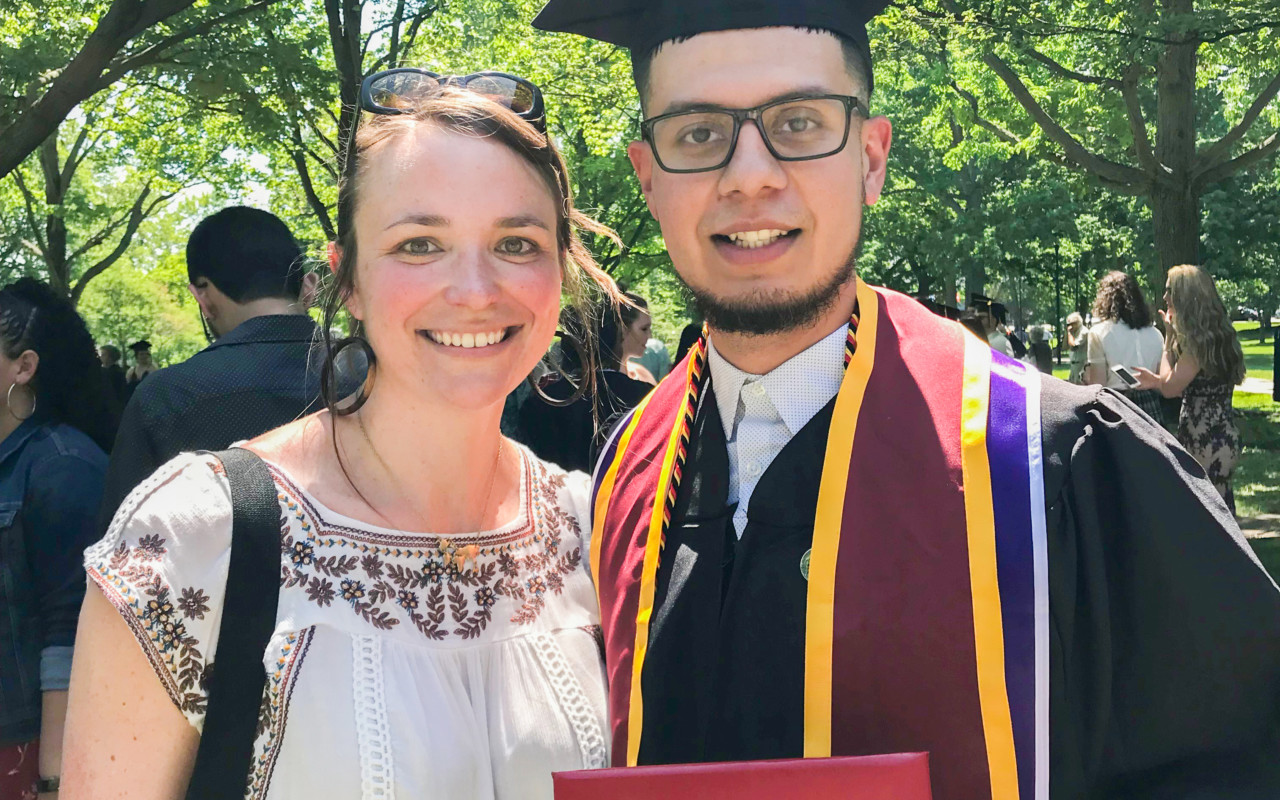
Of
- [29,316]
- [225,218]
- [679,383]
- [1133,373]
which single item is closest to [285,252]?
[225,218]

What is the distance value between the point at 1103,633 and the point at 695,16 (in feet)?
4.19

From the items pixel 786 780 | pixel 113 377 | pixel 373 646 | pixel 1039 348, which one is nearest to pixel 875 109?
pixel 1039 348

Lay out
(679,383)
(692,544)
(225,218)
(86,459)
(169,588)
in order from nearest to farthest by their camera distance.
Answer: (169,588) < (692,544) < (679,383) < (86,459) < (225,218)

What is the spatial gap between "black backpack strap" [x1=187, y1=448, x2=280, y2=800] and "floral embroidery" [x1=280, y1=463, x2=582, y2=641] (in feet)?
0.15

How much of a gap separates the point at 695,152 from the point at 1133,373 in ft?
19.6

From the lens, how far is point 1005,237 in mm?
25125

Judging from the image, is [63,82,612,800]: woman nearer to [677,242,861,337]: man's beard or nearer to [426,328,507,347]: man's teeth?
[426,328,507,347]: man's teeth

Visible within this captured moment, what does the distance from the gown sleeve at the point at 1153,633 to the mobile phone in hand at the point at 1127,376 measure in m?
5.74

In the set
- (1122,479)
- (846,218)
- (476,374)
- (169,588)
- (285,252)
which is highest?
(285,252)

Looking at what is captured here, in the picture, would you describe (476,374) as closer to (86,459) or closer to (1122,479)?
(1122,479)

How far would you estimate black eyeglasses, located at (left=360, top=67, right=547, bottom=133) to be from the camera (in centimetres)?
215

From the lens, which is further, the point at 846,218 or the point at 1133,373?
the point at 1133,373

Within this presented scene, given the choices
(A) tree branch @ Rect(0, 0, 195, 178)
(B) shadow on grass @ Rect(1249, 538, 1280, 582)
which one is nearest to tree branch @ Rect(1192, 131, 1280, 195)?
(B) shadow on grass @ Rect(1249, 538, 1280, 582)

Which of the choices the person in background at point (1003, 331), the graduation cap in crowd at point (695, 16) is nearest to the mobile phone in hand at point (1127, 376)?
the person in background at point (1003, 331)
